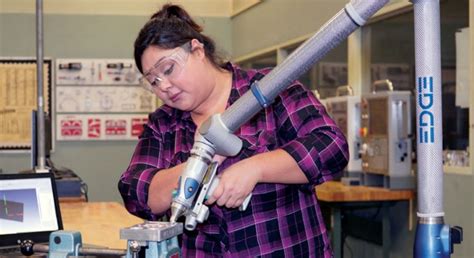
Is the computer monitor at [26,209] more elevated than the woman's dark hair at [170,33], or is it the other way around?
the woman's dark hair at [170,33]

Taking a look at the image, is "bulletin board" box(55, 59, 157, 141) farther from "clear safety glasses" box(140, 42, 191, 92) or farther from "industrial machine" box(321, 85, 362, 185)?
"clear safety glasses" box(140, 42, 191, 92)

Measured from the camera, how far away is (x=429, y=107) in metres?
0.87

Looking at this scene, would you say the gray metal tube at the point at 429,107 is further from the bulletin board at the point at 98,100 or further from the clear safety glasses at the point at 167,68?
the bulletin board at the point at 98,100

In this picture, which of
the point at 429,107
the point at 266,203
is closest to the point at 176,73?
the point at 266,203

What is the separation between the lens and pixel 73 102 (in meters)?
6.89

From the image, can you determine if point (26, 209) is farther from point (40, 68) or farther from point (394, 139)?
point (394, 139)

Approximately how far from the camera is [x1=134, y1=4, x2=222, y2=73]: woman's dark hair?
4.32ft

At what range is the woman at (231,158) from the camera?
1.30 m

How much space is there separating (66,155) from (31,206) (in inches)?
196

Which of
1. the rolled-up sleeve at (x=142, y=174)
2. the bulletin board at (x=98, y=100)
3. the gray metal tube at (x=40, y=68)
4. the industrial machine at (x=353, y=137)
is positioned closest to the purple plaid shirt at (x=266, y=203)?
the rolled-up sleeve at (x=142, y=174)

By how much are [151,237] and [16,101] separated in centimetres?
613

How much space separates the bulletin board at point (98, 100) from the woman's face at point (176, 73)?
5.58m

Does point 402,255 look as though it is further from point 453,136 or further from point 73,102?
point 73,102

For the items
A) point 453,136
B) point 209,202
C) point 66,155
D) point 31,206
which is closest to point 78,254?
point 209,202
